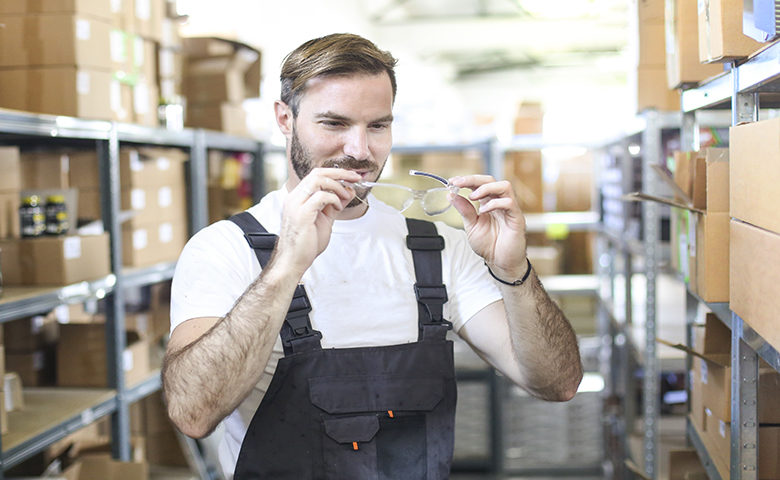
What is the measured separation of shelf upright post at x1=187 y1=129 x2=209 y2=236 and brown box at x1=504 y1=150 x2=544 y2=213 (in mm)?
2572

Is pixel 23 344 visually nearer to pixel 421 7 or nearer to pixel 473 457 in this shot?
pixel 473 457

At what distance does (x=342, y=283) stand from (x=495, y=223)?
376 mm

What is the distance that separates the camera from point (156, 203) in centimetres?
359

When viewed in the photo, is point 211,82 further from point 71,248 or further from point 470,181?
point 470,181

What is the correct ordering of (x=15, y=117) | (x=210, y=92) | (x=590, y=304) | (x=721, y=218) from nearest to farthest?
(x=721, y=218) < (x=15, y=117) < (x=210, y=92) < (x=590, y=304)

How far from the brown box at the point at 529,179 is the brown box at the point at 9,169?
147 inches

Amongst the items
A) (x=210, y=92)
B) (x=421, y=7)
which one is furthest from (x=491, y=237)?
(x=421, y=7)

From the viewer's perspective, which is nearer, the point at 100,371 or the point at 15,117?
the point at 15,117

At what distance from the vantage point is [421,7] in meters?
9.94

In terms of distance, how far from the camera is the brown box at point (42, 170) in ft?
10.0

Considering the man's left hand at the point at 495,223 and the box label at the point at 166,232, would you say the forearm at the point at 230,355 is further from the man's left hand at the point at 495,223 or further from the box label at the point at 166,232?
the box label at the point at 166,232

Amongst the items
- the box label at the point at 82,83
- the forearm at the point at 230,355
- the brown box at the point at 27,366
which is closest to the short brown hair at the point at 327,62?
the forearm at the point at 230,355

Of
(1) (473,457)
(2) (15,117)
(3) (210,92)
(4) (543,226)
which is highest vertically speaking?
(3) (210,92)

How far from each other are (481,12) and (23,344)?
817cm
